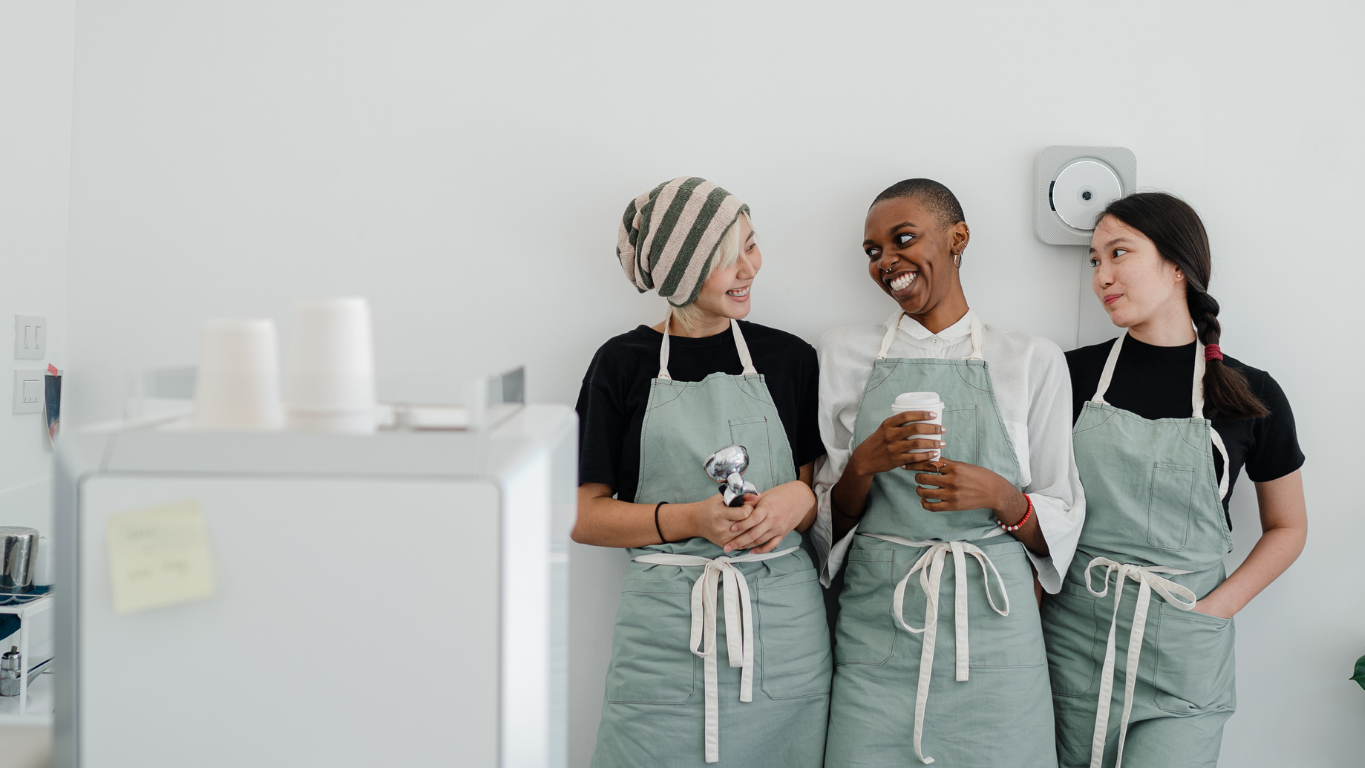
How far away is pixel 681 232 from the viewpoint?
135 cm

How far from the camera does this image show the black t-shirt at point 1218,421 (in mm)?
1481

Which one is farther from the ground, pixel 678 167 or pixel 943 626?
pixel 678 167

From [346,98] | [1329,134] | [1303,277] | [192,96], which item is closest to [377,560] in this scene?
[346,98]

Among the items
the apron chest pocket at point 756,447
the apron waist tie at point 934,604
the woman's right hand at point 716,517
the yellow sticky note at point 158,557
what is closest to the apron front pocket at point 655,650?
the woman's right hand at point 716,517

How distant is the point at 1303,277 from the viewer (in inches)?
65.6

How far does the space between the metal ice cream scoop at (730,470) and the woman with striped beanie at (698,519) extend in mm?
14

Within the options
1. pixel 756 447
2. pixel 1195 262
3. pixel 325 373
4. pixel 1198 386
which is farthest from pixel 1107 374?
pixel 325 373

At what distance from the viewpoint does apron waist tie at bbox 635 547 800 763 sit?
1333 millimetres

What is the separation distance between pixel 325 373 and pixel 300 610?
6.6 inches

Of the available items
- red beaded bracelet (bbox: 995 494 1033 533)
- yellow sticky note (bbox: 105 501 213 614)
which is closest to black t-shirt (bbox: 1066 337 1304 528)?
red beaded bracelet (bbox: 995 494 1033 533)

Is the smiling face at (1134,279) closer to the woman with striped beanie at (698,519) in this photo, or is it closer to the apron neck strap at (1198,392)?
the apron neck strap at (1198,392)

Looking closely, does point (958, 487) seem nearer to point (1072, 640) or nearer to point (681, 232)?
point (1072, 640)

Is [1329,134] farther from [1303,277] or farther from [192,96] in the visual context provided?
[192,96]

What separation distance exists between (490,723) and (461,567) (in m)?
0.11
